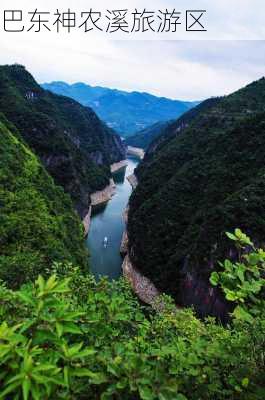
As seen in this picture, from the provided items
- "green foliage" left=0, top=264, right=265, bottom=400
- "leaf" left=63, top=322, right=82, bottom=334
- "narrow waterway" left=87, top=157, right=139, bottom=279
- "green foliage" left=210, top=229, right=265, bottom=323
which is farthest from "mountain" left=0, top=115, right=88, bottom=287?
"green foliage" left=210, top=229, right=265, bottom=323

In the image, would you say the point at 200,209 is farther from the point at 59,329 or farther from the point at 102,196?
the point at 59,329

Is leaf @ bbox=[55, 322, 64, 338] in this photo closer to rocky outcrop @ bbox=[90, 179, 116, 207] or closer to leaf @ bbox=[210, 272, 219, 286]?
leaf @ bbox=[210, 272, 219, 286]

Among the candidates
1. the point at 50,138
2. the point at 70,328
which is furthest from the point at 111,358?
the point at 50,138

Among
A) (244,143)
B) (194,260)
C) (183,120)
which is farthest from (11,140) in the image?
(183,120)

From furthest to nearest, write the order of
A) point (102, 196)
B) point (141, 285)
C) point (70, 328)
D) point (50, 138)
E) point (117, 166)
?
point (117, 166), point (102, 196), point (50, 138), point (141, 285), point (70, 328)

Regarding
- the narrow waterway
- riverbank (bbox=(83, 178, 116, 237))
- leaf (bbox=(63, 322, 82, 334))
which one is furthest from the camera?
riverbank (bbox=(83, 178, 116, 237))

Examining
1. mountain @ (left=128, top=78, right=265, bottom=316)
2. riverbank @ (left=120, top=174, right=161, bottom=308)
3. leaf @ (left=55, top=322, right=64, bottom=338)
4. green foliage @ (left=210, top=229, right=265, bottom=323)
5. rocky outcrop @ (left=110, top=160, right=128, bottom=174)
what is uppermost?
green foliage @ (left=210, top=229, right=265, bottom=323)

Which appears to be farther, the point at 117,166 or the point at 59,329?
the point at 117,166
